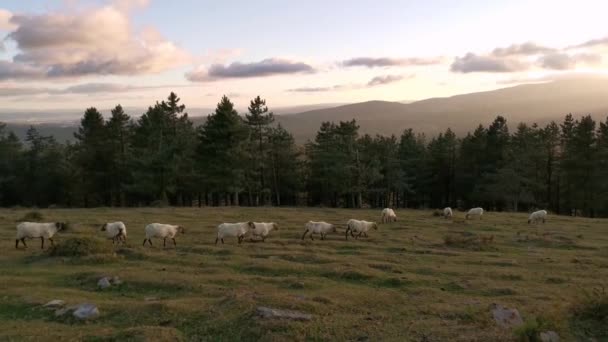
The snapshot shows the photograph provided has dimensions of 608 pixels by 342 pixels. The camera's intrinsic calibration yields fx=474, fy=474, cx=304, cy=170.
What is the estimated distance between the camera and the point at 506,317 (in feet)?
37.9

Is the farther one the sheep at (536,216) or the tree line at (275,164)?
the tree line at (275,164)

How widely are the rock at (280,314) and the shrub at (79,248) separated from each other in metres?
11.4

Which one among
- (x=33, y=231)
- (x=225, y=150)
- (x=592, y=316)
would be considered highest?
(x=225, y=150)

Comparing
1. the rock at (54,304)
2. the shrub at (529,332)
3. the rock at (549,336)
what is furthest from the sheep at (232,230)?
the rock at (549,336)

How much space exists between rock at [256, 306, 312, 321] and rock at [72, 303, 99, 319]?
4.23 metres

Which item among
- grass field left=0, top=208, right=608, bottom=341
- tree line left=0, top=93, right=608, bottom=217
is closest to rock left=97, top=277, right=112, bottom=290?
grass field left=0, top=208, right=608, bottom=341

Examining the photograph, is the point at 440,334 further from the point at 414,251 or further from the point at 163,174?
the point at 163,174

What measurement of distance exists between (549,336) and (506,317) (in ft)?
7.11

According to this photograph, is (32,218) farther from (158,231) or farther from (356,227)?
(356,227)

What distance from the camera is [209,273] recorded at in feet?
57.5

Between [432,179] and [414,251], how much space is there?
50758 millimetres

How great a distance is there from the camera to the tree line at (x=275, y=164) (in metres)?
55.3

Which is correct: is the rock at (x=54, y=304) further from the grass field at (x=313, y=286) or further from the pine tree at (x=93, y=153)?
the pine tree at (x=93, y=153)

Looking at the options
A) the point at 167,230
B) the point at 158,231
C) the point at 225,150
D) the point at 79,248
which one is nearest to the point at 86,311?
the point at 79,248
